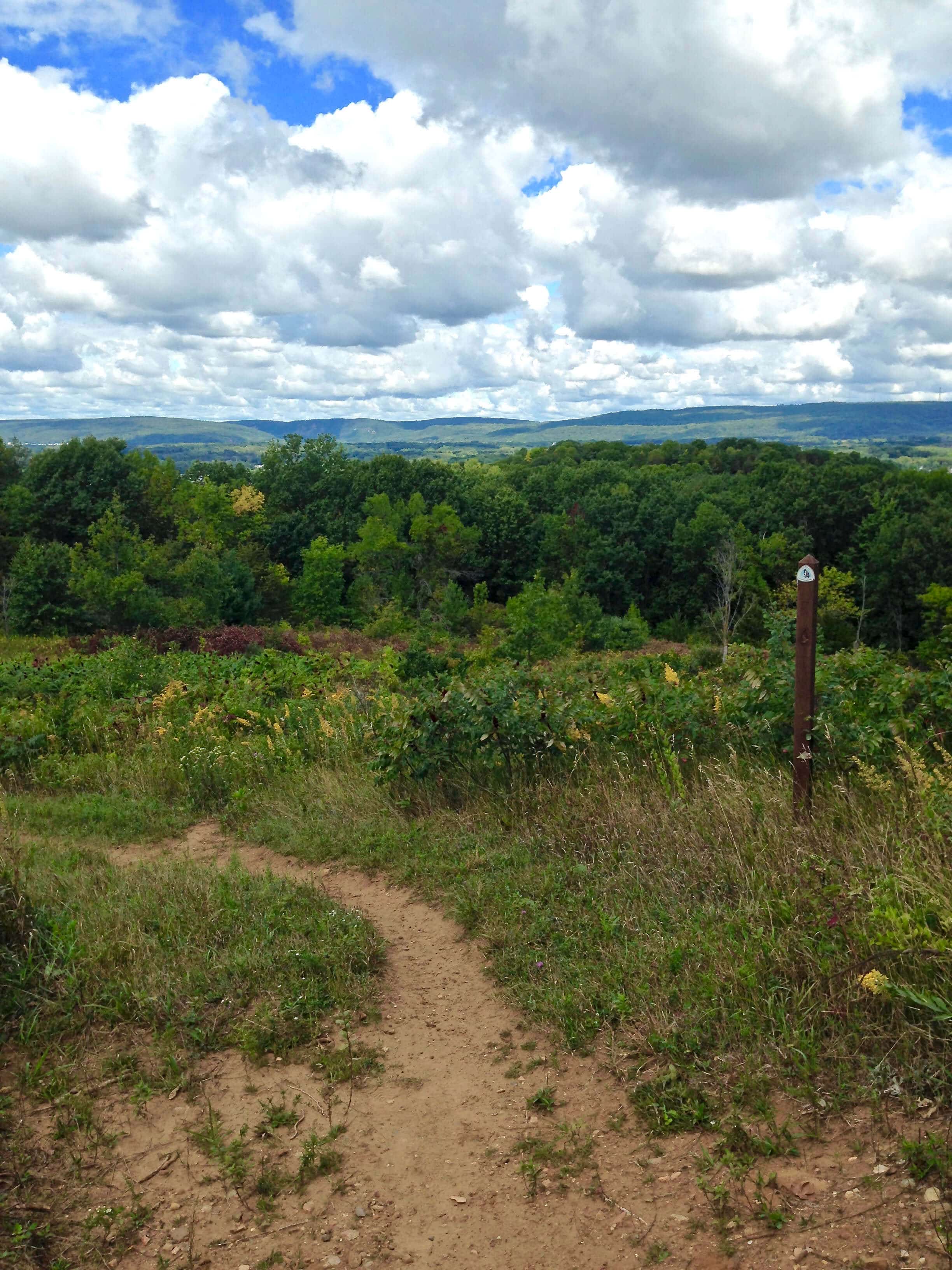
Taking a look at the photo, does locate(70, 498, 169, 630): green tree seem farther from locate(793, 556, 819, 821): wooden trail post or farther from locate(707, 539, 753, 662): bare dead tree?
locate(793, 556, 819, 821): wooden trail post

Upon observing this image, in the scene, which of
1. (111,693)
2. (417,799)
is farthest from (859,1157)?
(111,693)

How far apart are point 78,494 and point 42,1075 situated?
44666 millimetres

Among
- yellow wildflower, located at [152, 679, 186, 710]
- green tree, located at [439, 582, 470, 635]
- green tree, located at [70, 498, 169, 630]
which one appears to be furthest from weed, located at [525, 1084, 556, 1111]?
green tree, located at [439, 582, 470, 635]

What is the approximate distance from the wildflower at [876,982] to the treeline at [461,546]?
27.9m

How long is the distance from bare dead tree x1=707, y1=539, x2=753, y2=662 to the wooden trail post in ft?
128

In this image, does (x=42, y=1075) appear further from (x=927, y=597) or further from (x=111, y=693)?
(x=927, y=597)

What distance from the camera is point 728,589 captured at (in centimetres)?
4538

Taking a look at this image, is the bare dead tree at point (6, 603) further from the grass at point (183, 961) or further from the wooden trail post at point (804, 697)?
the wooden trail post at point (804, 697)

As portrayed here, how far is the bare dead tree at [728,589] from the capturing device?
44.7 meters

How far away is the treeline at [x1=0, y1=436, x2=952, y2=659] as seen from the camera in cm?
3669

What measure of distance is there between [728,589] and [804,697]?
4243 cm

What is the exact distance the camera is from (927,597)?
42.1m

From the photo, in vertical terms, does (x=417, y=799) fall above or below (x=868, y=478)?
below

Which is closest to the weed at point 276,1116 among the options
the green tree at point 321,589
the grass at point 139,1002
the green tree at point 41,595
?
the grass at point 139,1002
